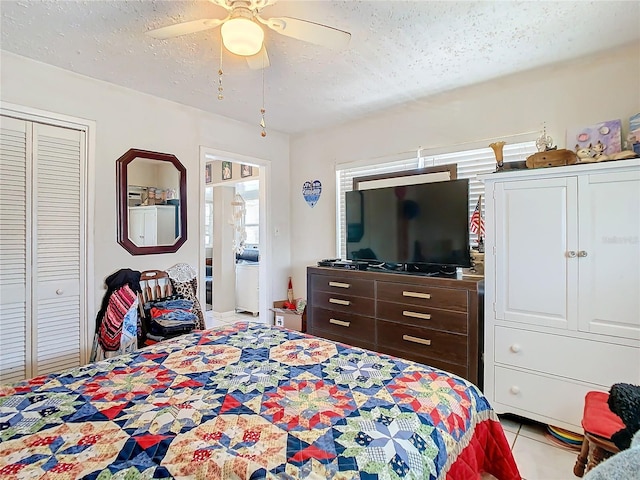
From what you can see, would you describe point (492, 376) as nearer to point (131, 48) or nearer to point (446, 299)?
point (446, 299)

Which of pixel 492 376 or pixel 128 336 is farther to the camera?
pixel 128 336

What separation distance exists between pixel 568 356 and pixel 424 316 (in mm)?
916

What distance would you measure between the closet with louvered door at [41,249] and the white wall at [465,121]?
2295 mm

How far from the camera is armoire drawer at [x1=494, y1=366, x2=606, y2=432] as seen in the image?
2078 mm

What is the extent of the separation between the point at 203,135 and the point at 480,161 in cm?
265

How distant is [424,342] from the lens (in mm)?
2688

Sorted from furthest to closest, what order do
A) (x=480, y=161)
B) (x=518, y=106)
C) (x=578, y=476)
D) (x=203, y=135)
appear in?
(x=203, y=135), (x=480, y=161), (x=518, y=106), (x=578, y=476)

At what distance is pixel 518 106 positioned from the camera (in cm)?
276

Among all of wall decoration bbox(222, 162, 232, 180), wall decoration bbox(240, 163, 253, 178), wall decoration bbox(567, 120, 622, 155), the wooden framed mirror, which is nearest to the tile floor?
wall decoration bbox(567, 120, 622, 155)

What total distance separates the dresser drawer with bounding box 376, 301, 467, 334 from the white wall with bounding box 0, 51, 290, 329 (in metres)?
1.91

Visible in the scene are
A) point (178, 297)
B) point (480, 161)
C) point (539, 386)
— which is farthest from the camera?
point (178, 297)

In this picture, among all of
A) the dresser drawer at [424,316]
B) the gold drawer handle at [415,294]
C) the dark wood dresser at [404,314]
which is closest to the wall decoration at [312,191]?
the dark wood dresser at [404,314]

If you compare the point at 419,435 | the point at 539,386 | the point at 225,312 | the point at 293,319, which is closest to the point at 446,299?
the point at 539,386

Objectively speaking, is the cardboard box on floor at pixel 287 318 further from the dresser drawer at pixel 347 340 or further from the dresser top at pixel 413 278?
the dresser top at pixel 413 278
